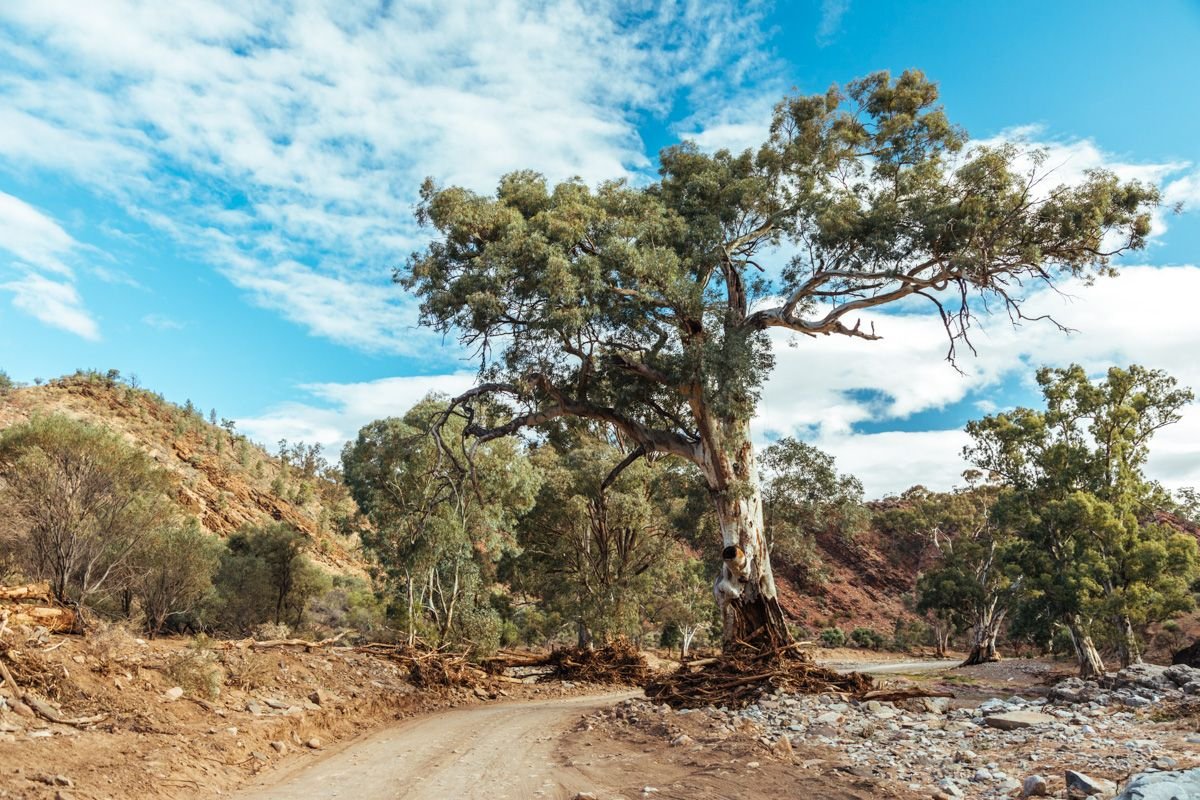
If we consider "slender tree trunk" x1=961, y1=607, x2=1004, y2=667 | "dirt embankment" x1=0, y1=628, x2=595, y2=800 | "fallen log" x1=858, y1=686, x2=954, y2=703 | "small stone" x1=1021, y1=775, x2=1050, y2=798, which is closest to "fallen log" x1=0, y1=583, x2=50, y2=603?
"dirt embankment" x1=0, y1=628, x2=595, y2=800

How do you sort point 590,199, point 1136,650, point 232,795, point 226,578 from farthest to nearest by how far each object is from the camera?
point 226,578 < point 1136,650 < point 590,199 < point 232,795

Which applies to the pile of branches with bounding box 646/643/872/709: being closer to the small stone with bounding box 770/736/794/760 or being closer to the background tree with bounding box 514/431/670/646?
the small stone with bounding box 770/736/794/760

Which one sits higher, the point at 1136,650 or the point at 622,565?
the point at 622,565

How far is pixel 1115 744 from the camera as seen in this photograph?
746 cm

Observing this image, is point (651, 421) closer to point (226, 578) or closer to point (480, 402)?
point (480, 402)

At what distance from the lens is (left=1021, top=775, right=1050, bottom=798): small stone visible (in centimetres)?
553

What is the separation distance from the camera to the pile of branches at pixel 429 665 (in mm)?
16375

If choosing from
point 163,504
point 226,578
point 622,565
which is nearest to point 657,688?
point 622,565

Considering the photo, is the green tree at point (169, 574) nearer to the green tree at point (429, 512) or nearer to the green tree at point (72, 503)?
the green tree at point (72, 503)

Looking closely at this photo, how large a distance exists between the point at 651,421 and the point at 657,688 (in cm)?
615

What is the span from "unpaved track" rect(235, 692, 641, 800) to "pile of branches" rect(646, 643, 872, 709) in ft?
6.03

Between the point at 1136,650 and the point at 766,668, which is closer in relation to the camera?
the point at 766,668

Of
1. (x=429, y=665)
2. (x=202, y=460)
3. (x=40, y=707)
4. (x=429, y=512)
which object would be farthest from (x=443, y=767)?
(x=202, y=460)

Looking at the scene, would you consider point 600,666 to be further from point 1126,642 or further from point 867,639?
point 867,639
